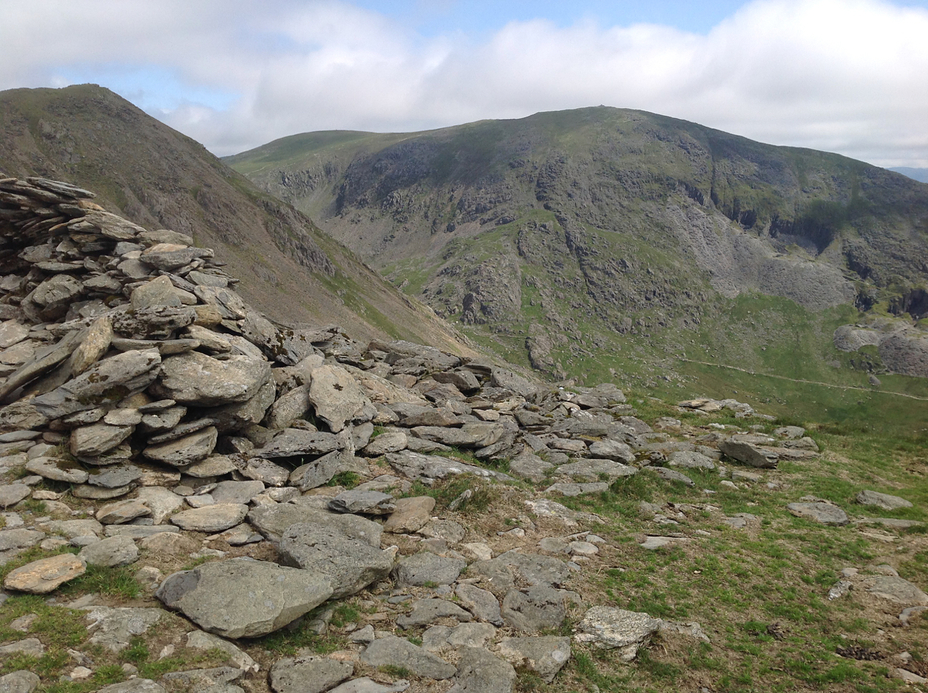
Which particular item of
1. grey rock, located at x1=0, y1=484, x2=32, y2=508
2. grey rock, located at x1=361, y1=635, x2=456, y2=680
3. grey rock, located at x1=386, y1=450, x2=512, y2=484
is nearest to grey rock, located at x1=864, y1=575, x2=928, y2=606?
grey rock, located at x1=386, y1=450, x2=512, y2=484

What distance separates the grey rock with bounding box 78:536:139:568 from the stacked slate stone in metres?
0.05

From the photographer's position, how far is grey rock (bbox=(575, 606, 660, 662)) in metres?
12.1

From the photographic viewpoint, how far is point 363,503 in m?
16.8

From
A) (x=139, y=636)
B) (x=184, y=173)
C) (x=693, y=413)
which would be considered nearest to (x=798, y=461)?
(x=693, y=413)

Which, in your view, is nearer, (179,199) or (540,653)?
(540,653)

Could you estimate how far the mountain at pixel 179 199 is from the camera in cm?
16112

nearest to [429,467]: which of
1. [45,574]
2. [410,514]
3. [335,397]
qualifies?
[410,514]

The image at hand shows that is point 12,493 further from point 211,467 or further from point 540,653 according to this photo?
point 540,653

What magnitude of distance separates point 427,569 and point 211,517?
259 inches

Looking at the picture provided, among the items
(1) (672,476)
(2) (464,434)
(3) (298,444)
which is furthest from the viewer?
(2) (464,434)

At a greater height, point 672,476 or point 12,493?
point 12,493

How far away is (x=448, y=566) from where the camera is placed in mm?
14594

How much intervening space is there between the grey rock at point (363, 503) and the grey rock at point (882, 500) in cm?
2009

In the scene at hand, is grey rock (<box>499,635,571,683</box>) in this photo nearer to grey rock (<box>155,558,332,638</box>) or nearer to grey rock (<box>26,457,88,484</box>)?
grey rock (<box>155,558,332,638</box>)
